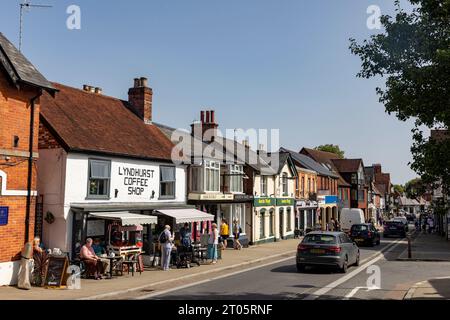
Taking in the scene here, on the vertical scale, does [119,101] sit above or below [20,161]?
above

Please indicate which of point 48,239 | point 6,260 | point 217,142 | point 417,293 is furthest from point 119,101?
point 417,293

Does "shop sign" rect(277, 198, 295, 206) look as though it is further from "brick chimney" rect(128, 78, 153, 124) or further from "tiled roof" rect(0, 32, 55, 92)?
"tiled roof" rect(0, 32, 55, 92)

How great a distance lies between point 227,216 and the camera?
3016 cm

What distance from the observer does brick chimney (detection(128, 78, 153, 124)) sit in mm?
26453

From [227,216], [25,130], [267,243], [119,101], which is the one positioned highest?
[119,101]

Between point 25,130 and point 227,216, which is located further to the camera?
point 227,216

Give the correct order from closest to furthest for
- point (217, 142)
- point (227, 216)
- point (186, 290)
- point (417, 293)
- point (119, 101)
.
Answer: point (417, 293)
point (186, 290)
point (119, 101)
point (227, 216)
point (217, 142)

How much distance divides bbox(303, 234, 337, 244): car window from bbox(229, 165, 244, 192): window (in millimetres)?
11787

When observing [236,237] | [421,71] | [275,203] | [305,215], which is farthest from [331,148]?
[421,71]

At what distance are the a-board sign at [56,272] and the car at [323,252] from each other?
867 centimetres

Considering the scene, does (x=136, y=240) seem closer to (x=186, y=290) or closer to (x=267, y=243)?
(x=186, y=290)

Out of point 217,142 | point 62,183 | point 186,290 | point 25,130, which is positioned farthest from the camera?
point 217,142

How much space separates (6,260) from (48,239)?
9.72 ft

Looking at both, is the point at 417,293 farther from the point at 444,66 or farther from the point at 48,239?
the point at 48,239
